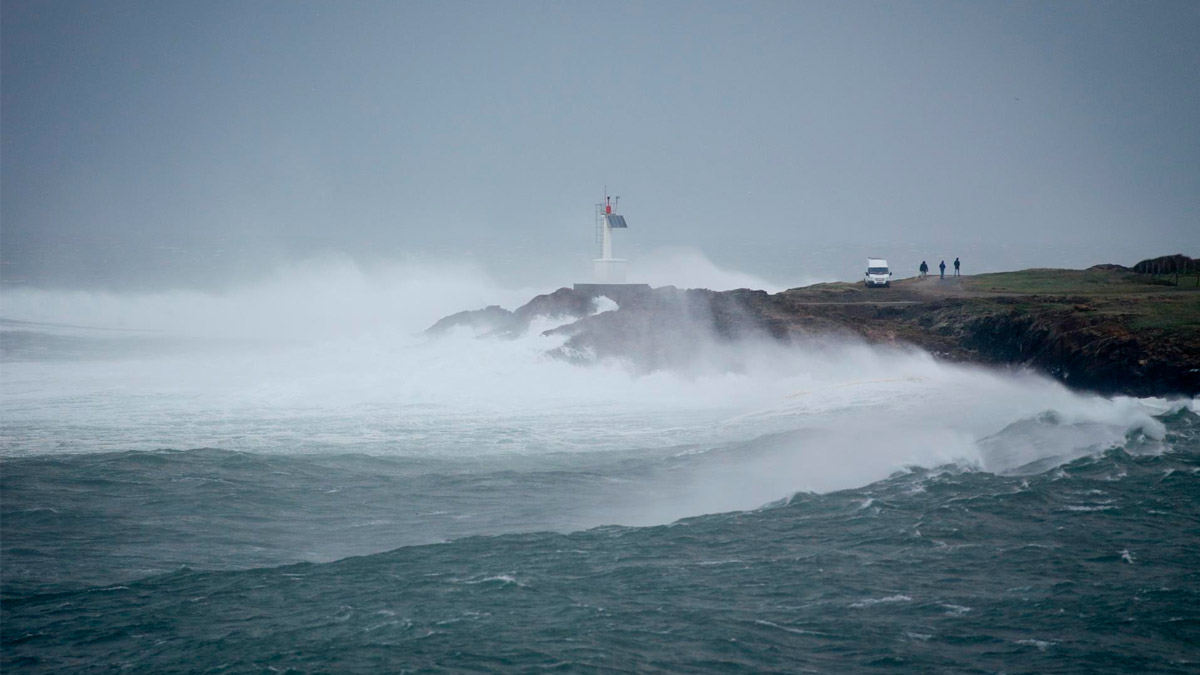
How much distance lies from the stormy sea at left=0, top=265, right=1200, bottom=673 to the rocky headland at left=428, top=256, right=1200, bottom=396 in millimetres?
938

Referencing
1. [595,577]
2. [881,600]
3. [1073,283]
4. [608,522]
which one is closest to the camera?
[881,600]

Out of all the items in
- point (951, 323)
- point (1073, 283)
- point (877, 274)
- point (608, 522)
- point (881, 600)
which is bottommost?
point (881, 600)

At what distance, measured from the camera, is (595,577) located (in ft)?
42.4

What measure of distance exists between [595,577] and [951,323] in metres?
22.0

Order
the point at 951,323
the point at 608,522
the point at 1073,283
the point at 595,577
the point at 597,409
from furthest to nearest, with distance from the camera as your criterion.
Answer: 1. the point at 1073,283
2. the point at 951,323
3. the point at 597,409
4. the point at 608,522
5. the point at 595,577

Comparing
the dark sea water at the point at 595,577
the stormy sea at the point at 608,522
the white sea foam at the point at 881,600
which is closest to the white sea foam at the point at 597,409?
the stormy sea at the point at 608,522

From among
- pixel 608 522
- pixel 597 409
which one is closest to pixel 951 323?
pixel 597 409

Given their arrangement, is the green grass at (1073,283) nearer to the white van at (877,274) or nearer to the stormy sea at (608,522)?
the white van at (877,274)

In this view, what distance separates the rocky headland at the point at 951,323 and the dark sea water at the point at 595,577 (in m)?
7.67

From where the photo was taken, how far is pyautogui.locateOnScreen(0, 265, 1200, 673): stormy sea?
1089 centimetres

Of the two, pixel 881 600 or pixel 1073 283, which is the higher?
pixel 1073 283

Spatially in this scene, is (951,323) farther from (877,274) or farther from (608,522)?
(608,522)

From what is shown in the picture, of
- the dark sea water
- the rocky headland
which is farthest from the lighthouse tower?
the dark sea water

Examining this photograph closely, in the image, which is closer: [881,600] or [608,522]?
[881,600]
